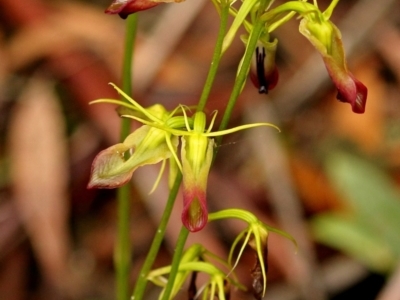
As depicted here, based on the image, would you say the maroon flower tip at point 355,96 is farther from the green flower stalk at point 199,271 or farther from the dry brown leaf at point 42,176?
the dry brown leaf at point 42,176

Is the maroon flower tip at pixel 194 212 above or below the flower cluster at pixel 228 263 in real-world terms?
above

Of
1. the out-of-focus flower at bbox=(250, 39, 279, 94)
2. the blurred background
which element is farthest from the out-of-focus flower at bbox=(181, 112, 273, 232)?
the blurred background

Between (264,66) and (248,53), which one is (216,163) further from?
(248,53)

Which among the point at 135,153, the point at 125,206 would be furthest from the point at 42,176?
the point at 135,153

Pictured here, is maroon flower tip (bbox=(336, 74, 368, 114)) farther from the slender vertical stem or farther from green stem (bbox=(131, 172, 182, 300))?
green stem (bbox=(131, 172, 182, 300))

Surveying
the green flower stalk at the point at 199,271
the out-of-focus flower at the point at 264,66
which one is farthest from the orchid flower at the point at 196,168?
the green flower stalk at the point at 199,271

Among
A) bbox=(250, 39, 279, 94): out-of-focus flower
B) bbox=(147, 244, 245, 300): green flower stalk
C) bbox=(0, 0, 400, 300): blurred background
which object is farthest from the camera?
bbox=(0, 0, 400, 300): blurred background
